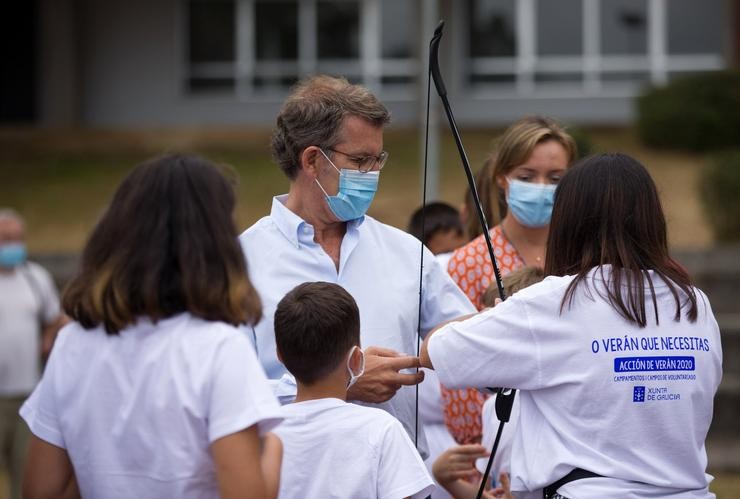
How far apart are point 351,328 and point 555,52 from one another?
69.0ft

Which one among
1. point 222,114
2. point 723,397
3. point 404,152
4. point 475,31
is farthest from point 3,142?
point 723,397

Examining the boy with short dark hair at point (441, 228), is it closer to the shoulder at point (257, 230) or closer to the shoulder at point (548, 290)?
the shoulder at point (257, 230)

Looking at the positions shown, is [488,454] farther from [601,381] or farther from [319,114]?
[319,114]

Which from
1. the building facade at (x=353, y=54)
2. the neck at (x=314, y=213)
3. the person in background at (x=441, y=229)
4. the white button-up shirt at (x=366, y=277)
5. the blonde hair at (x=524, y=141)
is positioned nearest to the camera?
the white button-up shirt at (x=366, y=277)

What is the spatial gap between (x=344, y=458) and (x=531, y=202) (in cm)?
154

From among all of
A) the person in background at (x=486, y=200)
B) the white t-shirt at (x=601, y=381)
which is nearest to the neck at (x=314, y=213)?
the white t-shirt at (x=601, y=381)

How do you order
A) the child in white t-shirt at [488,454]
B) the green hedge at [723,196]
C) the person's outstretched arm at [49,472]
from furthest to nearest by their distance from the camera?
the green hedge at [723,196], the child in white t-shirt at [488,454], the person's outstretched arm at [49,472]

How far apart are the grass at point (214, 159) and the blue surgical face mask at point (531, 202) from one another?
9302 millimetres

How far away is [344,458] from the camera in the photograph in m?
3.32

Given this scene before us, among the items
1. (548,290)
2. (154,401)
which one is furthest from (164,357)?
(548,290)

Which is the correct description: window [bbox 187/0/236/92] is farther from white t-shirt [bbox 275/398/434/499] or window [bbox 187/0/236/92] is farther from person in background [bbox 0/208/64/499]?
white t-shirt [bbox 275/398/434/499]

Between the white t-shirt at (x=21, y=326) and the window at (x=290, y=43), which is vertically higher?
the window at (x=290, y=43)

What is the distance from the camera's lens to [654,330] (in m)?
3.24

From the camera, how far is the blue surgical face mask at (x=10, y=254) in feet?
29.9
